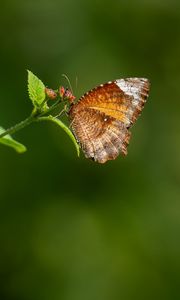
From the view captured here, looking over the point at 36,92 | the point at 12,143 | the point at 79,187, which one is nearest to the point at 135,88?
the point at 36,92

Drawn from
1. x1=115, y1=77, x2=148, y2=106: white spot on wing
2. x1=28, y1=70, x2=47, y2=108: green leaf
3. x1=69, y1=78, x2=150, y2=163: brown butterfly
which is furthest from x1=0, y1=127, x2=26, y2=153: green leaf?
x1=115, y1=77, x2=148, y2=106: white spot on wing

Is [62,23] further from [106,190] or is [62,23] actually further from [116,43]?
[106,190]

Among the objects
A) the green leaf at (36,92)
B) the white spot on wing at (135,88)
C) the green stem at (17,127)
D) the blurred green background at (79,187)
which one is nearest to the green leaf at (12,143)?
the green stem at (17,127)

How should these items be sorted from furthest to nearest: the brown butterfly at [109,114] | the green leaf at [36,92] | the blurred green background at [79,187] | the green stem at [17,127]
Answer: the blurred green background at [79,187]
the brown butterfly at [109,114]
the green leaf at [36,92]
the green stem at [17,127]

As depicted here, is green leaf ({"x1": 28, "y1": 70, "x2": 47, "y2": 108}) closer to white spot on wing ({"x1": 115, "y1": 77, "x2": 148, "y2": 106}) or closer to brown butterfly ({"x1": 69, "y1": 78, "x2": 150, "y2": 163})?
brown butterfly ({"x1": 69, "y1": 78, "x2": 150, "y2": 163})

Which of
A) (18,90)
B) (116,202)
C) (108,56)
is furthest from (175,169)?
(18,90)

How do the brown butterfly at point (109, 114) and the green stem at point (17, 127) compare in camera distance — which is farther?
the brown butterfly at point (109, 114)

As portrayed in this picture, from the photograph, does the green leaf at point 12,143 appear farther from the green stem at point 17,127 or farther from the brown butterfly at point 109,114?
the brown butterfly at point 109,114
